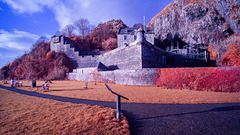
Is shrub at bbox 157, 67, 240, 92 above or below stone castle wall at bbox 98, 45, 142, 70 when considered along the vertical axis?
below

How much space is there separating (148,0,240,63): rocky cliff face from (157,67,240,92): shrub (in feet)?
103

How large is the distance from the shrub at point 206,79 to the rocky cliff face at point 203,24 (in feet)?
103

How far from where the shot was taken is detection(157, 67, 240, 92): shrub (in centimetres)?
1070

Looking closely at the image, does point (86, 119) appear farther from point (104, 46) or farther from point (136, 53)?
point (104, 46)

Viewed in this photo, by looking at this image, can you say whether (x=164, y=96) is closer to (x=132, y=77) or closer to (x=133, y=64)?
(x=132, y=77)

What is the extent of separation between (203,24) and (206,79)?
1621 inches

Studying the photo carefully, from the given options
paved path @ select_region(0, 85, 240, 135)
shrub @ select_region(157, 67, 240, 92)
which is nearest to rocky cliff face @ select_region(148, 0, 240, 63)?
shrub @ select_region(157, 67, 240, 92)

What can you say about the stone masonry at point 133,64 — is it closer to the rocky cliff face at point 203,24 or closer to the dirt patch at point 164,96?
the dirt patch at point 164,96

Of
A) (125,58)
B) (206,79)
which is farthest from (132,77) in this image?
(206,79)

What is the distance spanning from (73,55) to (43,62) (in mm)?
10008

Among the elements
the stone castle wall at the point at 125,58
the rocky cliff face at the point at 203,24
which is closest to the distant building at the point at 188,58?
the rocky cliff face at the point at 203,24

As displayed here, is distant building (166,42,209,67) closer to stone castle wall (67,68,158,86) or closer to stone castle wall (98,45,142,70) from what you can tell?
stone castle wall (98,45,142,70)

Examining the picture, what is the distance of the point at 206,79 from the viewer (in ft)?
37.3

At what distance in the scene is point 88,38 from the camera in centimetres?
5588
